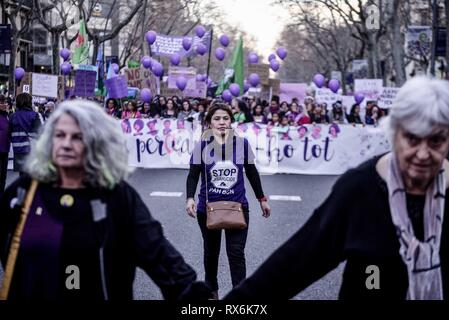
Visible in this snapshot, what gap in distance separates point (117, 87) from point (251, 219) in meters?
12.2

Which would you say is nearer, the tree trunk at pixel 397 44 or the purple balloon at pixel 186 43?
the tree trunk at pixel 397 44

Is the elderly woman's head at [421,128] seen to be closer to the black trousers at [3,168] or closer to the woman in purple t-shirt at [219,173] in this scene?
the woman in purple t-shirt at [219,173]

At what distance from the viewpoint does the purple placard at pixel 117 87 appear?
22.9 m

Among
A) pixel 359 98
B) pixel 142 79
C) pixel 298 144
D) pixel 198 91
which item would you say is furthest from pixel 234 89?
pixel 298 144

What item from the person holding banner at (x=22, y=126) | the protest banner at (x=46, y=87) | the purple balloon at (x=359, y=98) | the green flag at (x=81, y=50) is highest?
the green flag at (x=81, y=50)

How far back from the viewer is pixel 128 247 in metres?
3.21

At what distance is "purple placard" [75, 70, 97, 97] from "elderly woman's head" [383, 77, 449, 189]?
19324mm

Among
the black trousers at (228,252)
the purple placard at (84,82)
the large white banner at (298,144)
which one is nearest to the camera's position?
the black trousers at (228,252)

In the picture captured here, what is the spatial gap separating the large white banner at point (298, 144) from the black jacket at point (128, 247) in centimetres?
1534

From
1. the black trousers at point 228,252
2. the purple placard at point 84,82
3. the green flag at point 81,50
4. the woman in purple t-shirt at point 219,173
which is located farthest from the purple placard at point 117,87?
the black trousers at point 228,252

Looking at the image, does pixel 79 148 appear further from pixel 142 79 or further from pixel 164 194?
pixel 142 79
